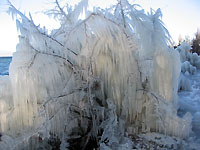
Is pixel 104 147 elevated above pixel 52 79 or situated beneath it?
situated beneath

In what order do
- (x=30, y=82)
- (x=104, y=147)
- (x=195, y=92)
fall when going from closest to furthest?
1. (x=104, y=147)
2. (x=30, y=82)
3. (x=195, y=92)

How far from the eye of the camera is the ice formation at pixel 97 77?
223cm

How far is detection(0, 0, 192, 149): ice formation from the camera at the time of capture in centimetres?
223

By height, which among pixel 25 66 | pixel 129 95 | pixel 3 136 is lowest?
pixel 3 136

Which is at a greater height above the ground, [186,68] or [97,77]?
[186,68]

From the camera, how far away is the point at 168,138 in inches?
85.6

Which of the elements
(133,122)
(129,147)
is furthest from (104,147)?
(133,122)

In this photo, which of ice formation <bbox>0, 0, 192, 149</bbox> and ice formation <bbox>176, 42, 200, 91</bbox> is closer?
ice formation <bbox>0, 0, 192, 149</bbox>

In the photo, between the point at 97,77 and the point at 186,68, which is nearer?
the point at 97,77

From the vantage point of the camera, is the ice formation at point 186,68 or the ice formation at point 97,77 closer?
the ice formation at point 97,77

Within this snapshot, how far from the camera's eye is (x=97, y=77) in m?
2.34

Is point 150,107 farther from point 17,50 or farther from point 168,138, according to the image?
point 17,50

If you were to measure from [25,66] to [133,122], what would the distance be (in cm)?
169

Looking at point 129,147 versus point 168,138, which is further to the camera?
point 168,138
